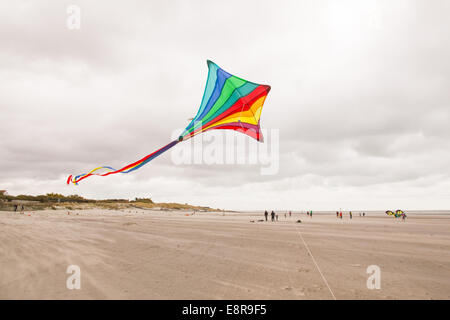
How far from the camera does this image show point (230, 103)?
8.24 metres

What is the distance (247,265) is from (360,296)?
3387 mm

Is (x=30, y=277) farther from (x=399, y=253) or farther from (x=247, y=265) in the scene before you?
(x=399, y=253)

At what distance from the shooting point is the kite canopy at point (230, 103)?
7801mm

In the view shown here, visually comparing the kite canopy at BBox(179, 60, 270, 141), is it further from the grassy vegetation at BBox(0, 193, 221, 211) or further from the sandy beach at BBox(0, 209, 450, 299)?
the grassy vegetation at BBox(0, 193, 221, 211)

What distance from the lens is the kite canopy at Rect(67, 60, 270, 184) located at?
7801 millimetres

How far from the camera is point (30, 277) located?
18.2 feet
